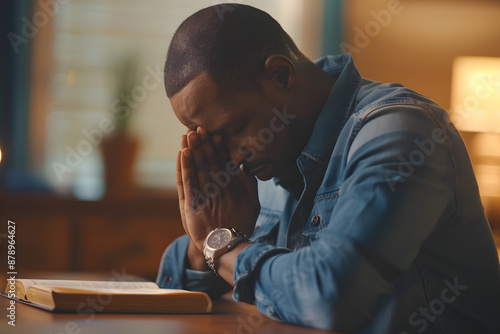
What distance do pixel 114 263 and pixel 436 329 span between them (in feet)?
5.56

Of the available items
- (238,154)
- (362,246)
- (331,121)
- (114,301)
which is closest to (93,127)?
(238,154)

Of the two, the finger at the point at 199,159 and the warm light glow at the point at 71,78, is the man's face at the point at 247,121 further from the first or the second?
the warm light glow at the point at 71,78

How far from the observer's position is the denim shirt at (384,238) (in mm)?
801

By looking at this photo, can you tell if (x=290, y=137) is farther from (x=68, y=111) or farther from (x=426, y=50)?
(x=426, y=50)

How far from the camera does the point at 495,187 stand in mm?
3029

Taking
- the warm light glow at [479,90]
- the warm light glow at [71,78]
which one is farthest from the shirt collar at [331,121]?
the warm light glow at [479,90]

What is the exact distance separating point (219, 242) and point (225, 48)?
1.26 feet

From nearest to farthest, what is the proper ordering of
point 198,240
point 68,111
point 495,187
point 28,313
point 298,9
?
point 28,313 < point 198,240 < point 68,111 < point 298,9 < point 495,187

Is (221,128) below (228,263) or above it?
above

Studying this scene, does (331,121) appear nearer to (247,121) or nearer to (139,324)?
(247,121)

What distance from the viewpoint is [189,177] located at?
118 cm

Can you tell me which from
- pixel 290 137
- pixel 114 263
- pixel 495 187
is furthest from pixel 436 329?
pixel 495 187

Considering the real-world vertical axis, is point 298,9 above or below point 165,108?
above

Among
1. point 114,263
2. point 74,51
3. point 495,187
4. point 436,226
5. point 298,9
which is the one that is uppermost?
point 298,9
